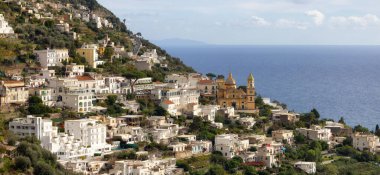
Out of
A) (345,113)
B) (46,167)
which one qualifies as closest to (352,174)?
(46,167)

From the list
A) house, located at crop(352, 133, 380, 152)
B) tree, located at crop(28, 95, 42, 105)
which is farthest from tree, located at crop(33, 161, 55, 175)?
house, located at crop(352, 133, 380, 152)

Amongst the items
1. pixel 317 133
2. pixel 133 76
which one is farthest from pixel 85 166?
pixel 317 133

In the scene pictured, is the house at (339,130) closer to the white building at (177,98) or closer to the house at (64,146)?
the white building at (177,98)

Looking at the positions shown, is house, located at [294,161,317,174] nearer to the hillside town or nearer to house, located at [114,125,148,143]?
the hillside town

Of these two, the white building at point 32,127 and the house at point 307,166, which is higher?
the white building at point 32,127

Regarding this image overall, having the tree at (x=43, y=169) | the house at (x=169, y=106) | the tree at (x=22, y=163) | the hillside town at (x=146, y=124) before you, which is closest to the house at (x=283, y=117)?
the hillside town at (x=146, y=124)

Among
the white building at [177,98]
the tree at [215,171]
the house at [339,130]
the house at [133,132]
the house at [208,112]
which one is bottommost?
the tree at [215,171]

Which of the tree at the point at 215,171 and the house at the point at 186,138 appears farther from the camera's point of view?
the house at the point at 186,138

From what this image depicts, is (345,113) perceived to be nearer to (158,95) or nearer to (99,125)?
(158,95)
